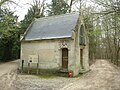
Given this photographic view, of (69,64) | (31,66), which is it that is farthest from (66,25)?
(31,66)

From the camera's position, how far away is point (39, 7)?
33250mm

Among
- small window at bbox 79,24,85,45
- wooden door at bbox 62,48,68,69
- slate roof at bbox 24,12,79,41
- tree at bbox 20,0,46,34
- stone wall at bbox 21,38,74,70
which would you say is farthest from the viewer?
tree at bbox 20,0,46,34

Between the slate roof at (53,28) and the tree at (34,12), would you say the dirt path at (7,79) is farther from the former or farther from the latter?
the tree at (34,12)

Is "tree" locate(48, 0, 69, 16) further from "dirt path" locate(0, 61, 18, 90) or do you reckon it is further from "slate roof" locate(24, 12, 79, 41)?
"dirt path" locate(0, 61, 18, 90)

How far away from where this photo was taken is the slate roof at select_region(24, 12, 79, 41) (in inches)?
661

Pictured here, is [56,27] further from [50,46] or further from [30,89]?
[30,89]

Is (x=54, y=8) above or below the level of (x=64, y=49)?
above

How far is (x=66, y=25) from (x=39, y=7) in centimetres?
1739

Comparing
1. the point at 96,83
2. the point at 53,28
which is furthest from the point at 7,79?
the point at 53,28

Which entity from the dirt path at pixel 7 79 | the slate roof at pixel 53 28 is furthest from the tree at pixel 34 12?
the dirt path at pixel 7 79

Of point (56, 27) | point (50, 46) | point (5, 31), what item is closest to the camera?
point (50, 46)

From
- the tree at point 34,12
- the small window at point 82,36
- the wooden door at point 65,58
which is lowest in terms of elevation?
the wooden door at point 65,58

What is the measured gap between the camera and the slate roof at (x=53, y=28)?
55.1 ft

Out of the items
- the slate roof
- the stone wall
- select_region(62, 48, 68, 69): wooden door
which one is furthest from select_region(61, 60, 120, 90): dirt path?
the slate roof
